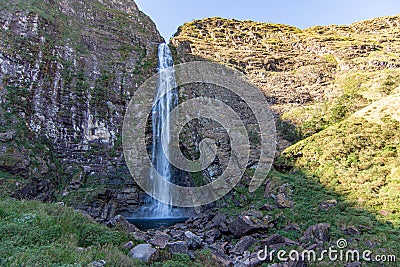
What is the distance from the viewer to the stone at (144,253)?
636cm

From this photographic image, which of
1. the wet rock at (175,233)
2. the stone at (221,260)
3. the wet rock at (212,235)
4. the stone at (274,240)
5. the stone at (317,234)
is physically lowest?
the wet rock at (175,233)

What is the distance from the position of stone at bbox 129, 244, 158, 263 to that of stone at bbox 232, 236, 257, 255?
3.57 metres

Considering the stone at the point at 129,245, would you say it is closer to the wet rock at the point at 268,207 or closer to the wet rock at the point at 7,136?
the wet rock at the point at 268,207

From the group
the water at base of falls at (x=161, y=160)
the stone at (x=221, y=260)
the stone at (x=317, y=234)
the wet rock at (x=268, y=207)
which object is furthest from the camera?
the water at base of falls at (x=161, y=160)

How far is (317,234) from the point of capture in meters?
8.91

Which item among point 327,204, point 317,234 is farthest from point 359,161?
point 317,234

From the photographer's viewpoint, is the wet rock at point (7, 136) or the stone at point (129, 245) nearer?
the stone at point (129, 245)

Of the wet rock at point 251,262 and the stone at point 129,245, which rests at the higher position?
the stone at point 129,245

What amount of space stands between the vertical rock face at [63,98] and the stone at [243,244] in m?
9.69

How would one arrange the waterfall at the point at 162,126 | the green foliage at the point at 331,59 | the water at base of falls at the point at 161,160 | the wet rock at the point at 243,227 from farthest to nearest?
1. the green foliage at the point at 331,59
2. the waterfall at the point at 162,126
3. the water at base of falls at the point at 161,160
4. the wet rock at the point at 243,227

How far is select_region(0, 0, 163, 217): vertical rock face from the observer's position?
16.2 metres

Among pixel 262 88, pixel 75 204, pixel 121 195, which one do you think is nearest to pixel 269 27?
pixel 262 88

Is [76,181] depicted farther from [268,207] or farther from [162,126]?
[268,207]

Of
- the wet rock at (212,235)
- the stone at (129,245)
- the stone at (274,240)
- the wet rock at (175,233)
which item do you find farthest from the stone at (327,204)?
the stone at (129,245)
